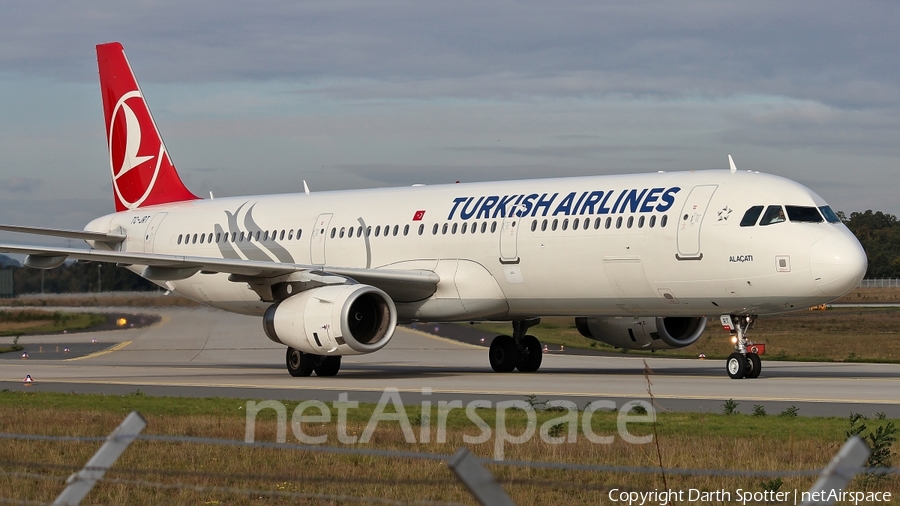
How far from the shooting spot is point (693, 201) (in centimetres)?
A: 2156

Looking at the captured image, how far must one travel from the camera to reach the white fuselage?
20641mm

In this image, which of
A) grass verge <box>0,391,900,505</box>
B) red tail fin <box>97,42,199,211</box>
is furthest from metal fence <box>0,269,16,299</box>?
grass verge <box>0,391,900,505</box>

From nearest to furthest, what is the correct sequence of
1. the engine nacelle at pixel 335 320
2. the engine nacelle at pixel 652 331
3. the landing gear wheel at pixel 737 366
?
the landing gear wheel at pixel 737 366
the engine nacelle at pixel 335 320
the engine nacelle at pixel 652 331

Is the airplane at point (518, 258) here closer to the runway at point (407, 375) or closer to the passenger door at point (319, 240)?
the passenger door at point (319, 240)

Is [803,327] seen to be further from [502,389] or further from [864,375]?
[502,389]

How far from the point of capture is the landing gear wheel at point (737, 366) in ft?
70.2

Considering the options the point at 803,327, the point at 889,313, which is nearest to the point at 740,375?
the point at 803,327

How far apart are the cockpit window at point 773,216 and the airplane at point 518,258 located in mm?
24

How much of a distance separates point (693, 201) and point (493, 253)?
14.4 ft

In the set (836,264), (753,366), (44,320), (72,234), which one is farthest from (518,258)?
(44,320)

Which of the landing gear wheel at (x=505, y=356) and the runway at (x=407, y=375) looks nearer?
the runway at (x=407, y=375)

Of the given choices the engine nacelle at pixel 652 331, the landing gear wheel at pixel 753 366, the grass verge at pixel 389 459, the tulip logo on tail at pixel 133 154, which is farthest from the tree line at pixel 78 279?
the grass verge at pixel 389 459

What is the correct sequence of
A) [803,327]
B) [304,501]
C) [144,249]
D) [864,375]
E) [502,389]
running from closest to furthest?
1. [304,501]
2. [502,389]
3. [864,375]
4. [144,249]
5. [803,327]

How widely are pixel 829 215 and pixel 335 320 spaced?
9.05m
